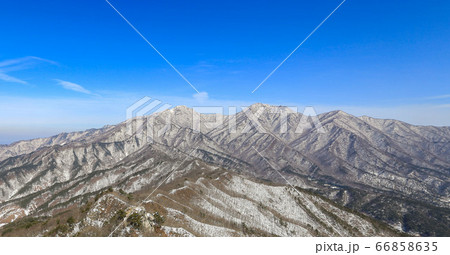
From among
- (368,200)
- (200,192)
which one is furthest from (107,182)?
(368,200)

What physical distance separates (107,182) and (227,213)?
136m

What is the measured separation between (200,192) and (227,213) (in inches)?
493

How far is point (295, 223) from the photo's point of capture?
7988cm

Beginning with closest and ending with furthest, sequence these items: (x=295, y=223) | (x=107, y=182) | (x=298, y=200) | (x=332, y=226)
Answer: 1. (x=295, y=223)
2. (x=332, y=226)
3. (x=298, y=200)
4. (x=107, y=182)

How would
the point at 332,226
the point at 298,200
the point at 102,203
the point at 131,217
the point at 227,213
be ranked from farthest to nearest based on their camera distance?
the point at 298,200, the point at 332,226, the point at 227,213, the point at 102,203, the point at 131,217

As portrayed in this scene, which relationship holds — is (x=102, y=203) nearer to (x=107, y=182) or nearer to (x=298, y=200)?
(x=298, y=200)

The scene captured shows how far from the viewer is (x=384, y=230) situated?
312 feet
